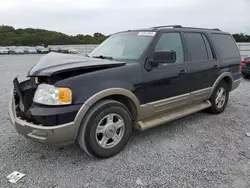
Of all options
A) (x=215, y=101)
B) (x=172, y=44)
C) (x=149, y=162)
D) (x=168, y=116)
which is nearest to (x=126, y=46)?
(x=172, y=44)

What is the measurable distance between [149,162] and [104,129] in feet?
2.41

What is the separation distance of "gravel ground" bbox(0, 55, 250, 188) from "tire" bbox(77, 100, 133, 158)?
15 cm

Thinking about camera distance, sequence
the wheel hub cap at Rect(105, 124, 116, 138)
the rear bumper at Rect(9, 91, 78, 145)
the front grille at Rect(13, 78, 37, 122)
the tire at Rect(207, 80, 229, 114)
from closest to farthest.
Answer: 1. the rear bumper at Rect(9, 91, 78, 145)
2. the front grille at Rect(13, 78, 37, 122)
3. the wheel hub cap at Rect(105, 124, 116, 138)
4. the tire at Rect(207, 80, 229, 114)

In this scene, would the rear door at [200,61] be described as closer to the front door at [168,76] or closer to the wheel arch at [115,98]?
the front door at [168,76]

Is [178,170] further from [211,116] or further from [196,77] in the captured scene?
[211,116]

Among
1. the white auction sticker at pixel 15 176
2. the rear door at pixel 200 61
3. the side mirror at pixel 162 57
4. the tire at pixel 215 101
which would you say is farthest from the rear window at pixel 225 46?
the white auction sticker at pixel 15 176

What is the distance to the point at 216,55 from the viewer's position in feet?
15.5

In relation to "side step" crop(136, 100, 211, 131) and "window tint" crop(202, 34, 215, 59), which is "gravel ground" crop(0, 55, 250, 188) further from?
"window tint" crop(202, 34, 215, 59)

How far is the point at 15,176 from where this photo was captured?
2.71m

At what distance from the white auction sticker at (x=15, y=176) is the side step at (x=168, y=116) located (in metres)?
1.67

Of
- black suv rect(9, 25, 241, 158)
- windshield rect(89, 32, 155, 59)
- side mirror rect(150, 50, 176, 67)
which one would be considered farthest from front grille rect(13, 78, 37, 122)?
side mirror rect(150, 50, 176, 67)

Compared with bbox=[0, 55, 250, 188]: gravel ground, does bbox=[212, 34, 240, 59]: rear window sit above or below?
above

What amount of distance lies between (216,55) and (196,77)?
0.91 meters

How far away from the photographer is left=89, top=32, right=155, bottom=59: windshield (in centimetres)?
362
